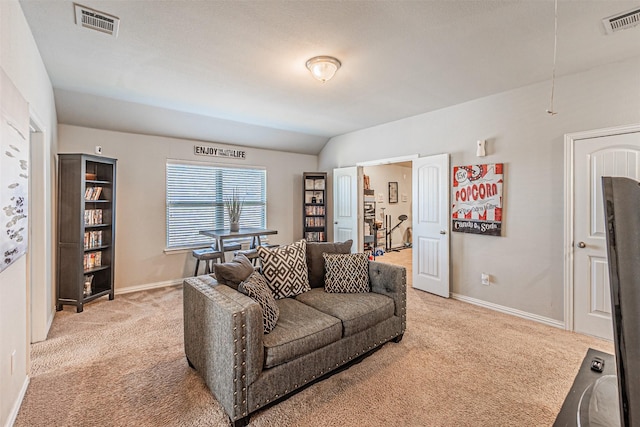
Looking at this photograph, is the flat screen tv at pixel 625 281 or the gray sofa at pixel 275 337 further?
the gray sofa at pixel 275 337

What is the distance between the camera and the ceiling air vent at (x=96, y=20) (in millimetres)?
2080

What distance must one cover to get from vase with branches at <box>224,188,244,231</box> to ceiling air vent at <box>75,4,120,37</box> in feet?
9.79

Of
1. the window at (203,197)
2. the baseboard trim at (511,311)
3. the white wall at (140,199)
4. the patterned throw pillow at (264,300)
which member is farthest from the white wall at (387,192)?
the patterned throw pillow at (264,300)

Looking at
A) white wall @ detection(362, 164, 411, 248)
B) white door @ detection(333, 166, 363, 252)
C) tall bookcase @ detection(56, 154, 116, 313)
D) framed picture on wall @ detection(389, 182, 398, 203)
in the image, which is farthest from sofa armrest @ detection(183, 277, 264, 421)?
framed picture on wall @ detection(389, 182, 398, 203)

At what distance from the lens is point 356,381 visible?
7.24 feet

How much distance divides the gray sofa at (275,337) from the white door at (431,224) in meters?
1.64

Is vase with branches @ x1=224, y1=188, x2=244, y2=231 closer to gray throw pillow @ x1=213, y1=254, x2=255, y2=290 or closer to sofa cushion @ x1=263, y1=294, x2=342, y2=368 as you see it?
gray throw pillow @ x1=213, y1=254, x2=255, y2=290

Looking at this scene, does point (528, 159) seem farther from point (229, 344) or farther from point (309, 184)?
point (309, 184)

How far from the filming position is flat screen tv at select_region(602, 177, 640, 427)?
405mm

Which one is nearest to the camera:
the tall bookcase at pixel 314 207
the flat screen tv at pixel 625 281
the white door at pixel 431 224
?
the flat screen tv at pixel 625 281

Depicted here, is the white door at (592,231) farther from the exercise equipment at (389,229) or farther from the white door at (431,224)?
the exercise equipment at (389,229)

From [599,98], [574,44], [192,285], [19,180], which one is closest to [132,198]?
[19,180]

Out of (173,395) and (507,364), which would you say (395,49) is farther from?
(173,395)

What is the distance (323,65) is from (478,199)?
2.50 metres
